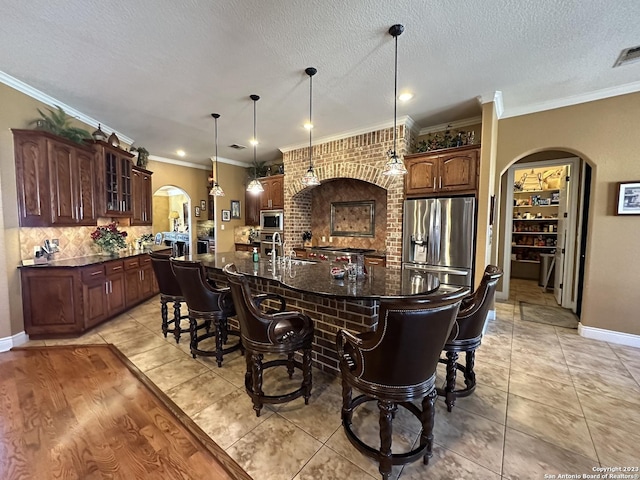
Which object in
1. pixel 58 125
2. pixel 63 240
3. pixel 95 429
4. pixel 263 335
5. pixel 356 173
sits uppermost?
pixel 58 125

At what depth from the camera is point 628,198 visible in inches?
123

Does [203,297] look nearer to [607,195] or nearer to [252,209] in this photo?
[252,209]

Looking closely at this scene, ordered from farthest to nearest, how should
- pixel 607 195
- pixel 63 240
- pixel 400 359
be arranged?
1. pixel 63 240
2. pixel 607 195
3. pixel 400 359

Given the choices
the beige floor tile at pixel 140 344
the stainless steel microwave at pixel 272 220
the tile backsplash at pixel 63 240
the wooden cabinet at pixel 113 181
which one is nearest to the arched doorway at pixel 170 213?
the stainless steel microwave at pixel 272 220

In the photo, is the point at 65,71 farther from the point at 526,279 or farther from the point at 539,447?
the point at 526,279

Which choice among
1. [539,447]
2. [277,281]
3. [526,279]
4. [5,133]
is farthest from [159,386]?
[526,279]

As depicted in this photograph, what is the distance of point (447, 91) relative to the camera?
10.7 ft

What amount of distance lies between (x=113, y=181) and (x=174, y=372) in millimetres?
3435

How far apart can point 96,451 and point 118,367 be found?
1153mm

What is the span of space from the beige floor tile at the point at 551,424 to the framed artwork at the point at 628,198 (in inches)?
104

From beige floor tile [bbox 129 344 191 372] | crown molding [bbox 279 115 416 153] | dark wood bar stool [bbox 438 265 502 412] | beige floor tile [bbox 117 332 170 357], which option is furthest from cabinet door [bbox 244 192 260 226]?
dark wood bar stool [bbox 438 265 502 412]

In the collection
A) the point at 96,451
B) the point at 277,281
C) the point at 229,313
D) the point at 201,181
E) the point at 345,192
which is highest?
the point at 201,181

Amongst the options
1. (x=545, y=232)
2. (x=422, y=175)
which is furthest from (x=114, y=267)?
(x=545, y=232)

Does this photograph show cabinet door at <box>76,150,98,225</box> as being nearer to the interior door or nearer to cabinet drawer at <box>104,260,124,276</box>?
cabinet drawer at <box>104,260,124,276</box>
